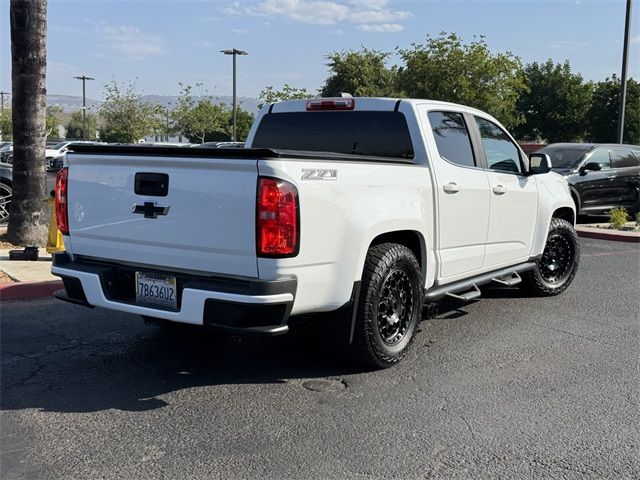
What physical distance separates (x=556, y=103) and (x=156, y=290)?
43.8m

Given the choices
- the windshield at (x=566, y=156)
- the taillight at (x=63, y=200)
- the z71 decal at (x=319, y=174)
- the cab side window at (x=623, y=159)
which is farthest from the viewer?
the cab side window at (x=623, y=159)

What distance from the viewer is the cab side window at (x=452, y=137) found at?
5371 mm

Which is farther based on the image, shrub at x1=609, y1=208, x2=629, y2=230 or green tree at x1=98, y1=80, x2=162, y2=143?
green tree at x1=98, y1=80, x2=162, y2=143

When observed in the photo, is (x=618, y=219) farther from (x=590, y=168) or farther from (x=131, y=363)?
(x=131, y=363)

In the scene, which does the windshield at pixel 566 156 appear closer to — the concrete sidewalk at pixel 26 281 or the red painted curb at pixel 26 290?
the concrete sidewalk at pixel 26 281

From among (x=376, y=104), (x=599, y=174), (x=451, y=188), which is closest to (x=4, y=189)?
(x=376, y=104)

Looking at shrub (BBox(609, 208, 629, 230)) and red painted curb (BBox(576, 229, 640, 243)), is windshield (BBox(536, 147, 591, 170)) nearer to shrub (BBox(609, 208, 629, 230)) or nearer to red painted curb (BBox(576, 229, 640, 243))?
shrub (BBox(609, 208, 629, 230))

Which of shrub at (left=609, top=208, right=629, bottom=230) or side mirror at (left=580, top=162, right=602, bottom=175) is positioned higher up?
side mirror at (left=580, top=162, right=602, bottom=175)

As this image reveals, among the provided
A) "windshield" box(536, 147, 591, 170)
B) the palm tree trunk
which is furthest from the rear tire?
"windshield" box(536, 147, 591, 170)

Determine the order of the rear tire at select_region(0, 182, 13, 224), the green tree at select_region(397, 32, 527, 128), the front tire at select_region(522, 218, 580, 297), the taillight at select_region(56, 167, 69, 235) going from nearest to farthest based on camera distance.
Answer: the taillight at select_region(56, 167, 69, 235), the front tire at select_region(522, 218, 580, 297), the rear tire at select_region(0, 182, 13, 224), the green tree at select_region(397, 32, 527, 128)

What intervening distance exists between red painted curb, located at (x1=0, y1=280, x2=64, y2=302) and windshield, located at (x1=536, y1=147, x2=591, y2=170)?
1050 centimetres

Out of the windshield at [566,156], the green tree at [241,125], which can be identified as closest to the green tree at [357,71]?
the green tree at [241,125]

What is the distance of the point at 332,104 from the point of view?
5.54 meters

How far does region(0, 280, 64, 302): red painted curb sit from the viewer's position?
260 inches
